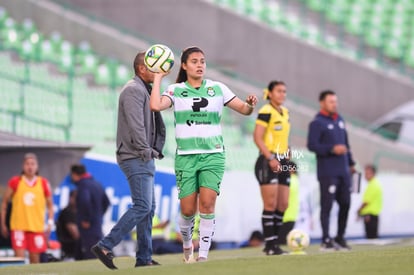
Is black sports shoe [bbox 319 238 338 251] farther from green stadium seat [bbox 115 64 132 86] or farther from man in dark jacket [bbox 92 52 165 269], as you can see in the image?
green stadium seat [bbox 115 64 132 86]

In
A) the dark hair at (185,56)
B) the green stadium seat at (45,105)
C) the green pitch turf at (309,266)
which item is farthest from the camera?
the green stadium seat at (45,105)

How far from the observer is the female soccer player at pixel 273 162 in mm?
14258

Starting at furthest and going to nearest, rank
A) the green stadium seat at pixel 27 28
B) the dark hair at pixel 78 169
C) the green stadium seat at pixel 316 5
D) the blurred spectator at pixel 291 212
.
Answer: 1. the green stadium seat at pixel 316 5
2. the green stadium seat at pixel 27 28
3. the blurred spectator at pixel 291 212
4. the dark hair at pixel 78 169

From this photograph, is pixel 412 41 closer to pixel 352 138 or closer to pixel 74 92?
pixel 352 138

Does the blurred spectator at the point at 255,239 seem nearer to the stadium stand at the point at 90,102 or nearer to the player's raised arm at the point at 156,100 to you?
the stadium stand at the point at 90,102

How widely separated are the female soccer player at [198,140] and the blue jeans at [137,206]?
0.36m

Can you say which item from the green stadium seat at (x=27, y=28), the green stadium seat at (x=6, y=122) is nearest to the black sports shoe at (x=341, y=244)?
the green stadium seat at (x=6, y=122)

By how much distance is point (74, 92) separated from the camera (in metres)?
23.7

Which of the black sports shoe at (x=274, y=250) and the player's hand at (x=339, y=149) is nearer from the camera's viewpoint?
the black sports shoe at (x=274, y=250)

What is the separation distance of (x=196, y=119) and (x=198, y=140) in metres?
0.21


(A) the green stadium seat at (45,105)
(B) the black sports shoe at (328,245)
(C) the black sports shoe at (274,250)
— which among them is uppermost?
(A) the green stadium seat at (45,105)

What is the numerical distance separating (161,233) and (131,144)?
8.69 meters

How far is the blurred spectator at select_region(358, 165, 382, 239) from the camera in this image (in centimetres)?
2227

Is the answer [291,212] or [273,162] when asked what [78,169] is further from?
[273,162]
